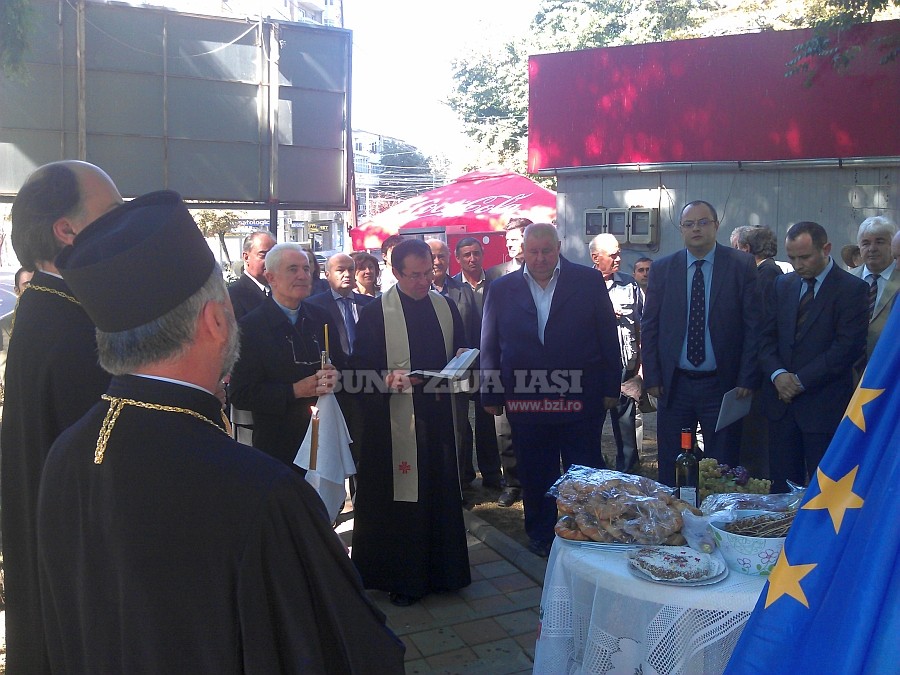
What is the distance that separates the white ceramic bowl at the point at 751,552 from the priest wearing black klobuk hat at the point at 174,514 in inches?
55.8

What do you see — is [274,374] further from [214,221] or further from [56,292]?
[214,221]

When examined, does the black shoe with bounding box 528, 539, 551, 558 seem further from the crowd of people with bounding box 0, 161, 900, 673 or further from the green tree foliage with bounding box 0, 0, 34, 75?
the green tree foliage with bounding box 0, 0, 34, 75

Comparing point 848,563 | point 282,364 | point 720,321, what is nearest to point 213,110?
point 282,364

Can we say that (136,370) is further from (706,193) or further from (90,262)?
(706,193)

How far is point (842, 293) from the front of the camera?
452 centimetres

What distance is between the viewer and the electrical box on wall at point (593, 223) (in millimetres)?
11703

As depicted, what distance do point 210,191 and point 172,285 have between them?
11970 millimetres

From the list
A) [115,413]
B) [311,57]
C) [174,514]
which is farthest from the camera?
[311,57]

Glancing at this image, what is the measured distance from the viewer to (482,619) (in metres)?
4.16

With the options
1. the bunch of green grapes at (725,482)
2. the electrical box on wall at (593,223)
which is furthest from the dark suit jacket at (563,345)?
the electrical box on wall at (593,223)

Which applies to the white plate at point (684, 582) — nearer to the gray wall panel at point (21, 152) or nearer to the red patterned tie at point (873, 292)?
the red patterned tie at point (873, 292)

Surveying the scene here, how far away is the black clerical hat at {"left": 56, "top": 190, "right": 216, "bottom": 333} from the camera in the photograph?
1.39m

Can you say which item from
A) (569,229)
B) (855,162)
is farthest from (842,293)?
(569,229)

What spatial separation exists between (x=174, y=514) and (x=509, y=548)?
403 centimetres
